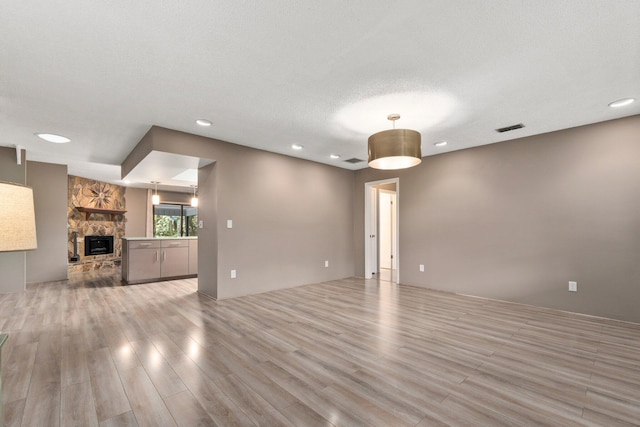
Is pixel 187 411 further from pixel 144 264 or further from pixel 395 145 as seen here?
pixel 144 264

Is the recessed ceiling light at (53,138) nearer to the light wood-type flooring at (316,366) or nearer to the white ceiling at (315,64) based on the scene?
the white ceiling at (315,64)

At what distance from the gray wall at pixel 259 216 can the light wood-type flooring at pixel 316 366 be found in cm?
81

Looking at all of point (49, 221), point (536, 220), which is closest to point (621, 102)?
point (536, 220)

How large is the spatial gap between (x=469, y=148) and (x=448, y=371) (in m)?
3.70

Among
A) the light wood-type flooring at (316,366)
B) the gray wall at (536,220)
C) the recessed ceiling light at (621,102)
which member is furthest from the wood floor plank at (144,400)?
the recessed ceiling light at (621,102)

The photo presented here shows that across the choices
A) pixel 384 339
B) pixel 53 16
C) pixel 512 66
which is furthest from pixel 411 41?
pixel 384 339

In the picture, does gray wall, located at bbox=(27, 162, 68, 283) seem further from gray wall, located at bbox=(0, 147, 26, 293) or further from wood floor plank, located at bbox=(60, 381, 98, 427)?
wood floor plank, located at bbox=(60, 381, 98, 427)

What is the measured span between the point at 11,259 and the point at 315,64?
6.12 meters

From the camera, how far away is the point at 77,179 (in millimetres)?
7375

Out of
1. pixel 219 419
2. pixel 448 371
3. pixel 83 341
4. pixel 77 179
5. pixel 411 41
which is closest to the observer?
pixel 219 419

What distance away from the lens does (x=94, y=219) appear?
25.5ft

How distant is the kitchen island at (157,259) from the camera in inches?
219

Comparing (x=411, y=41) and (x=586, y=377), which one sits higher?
(x=411, y=41)

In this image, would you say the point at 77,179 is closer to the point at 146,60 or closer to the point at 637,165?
the point at 146,60
